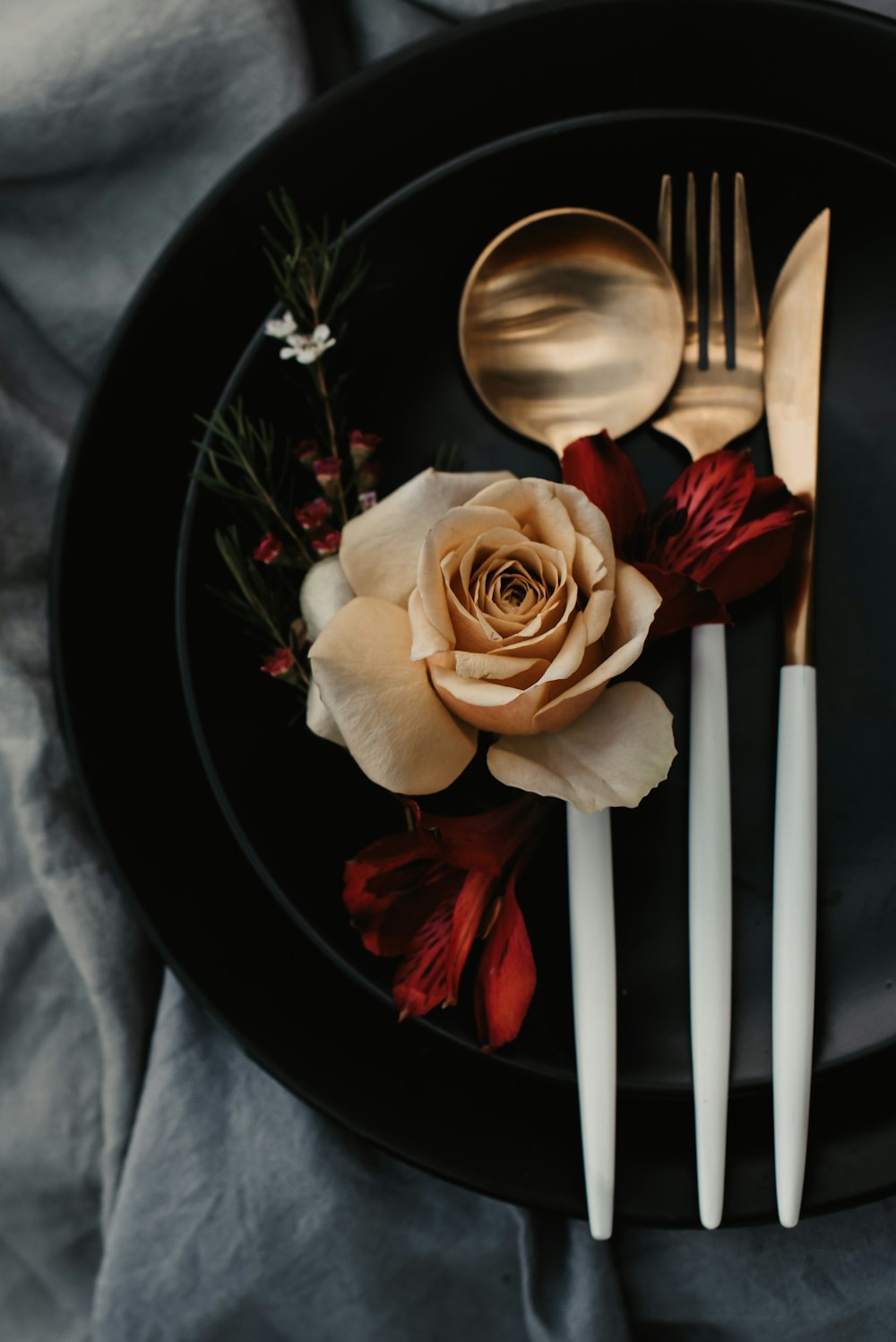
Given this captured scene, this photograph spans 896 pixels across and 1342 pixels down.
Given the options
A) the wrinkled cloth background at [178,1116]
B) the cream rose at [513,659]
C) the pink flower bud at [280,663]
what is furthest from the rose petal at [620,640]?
the wrinkled cloth background at [178,1116]

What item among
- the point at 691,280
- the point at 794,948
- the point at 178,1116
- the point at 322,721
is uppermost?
the point at 691,280

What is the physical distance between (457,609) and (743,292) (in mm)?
204

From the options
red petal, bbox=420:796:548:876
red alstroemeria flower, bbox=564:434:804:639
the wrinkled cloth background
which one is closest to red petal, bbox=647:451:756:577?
red alstroemeria flower, bbox=564:434:804:639

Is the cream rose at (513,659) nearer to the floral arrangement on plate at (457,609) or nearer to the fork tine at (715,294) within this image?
the floral arrangement on plate at (457,609)

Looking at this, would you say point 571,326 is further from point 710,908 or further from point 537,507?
point 710,908

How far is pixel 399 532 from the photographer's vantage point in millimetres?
371

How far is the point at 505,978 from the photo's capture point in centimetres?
38

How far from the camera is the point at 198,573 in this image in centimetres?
44

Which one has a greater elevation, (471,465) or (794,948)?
(471,465)

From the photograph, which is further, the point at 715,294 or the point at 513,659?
the point at 715,294

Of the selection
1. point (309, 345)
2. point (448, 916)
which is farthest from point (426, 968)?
point (309, 345)

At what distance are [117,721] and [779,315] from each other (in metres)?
0.32

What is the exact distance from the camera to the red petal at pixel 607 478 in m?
0.38

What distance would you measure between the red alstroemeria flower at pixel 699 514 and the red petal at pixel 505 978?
0.11m
